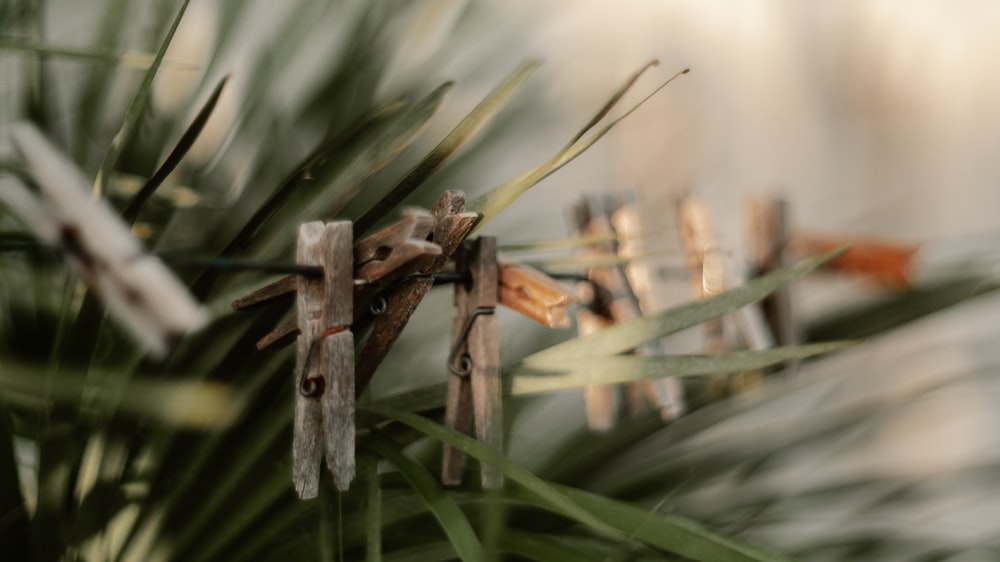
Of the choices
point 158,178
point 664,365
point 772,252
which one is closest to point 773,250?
point 772,252

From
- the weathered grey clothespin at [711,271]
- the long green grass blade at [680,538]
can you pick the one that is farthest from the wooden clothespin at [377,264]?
the weathered grey clothespin at [711,271]

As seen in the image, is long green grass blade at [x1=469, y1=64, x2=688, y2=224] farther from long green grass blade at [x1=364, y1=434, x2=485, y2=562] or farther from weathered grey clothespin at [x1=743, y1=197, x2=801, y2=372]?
weathered grey clothespin at [x1=743, y1=197, x2=801, y2=372]

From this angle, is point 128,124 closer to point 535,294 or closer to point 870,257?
point 535,294

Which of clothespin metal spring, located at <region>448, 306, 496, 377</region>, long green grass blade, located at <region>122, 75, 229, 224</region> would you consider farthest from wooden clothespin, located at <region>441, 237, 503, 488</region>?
long green grass blade, located at <region>122, 75, 229, 224</region>

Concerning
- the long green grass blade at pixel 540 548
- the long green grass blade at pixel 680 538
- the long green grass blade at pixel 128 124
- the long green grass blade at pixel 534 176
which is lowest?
the long green grass blade at pixel 680 538

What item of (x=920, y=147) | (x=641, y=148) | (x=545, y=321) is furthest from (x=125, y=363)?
(x=920, y=147)

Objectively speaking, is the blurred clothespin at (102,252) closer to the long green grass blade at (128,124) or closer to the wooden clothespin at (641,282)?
the long green grass blade at (128,124)
